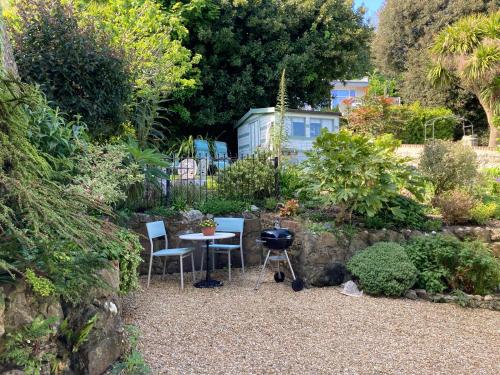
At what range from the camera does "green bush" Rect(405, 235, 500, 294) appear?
17.0 feet

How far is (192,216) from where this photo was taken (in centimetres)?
640

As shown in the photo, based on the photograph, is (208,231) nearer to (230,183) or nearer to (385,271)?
(230,183)

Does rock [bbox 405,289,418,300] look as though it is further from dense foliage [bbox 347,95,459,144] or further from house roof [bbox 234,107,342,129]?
dense foliage [bbox 347,95,459,144]

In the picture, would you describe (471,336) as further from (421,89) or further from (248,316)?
(421,89)

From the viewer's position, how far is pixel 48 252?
2365 mm

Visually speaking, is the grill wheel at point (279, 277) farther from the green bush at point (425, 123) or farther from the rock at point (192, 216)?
the green bush at point (425, 123)

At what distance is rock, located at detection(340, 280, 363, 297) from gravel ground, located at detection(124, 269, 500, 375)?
0.38 ft

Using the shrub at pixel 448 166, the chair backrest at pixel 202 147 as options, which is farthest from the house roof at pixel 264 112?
the shrub at pixel 448 166

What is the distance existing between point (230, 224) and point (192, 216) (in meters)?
0.63

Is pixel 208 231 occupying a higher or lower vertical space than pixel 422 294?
higher

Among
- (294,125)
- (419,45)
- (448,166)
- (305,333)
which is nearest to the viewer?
(305,333)

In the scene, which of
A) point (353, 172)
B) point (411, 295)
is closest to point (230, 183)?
point (353, 172)

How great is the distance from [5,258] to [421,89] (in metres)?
20.9

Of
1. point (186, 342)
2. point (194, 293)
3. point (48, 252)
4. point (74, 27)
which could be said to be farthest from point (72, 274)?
point (74, 27)
